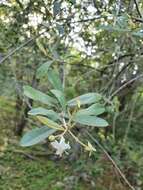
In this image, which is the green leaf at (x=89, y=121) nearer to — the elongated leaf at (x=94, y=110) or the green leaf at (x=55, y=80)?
the elongated leaf at (x=94, y=110)

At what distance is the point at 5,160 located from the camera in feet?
8.13

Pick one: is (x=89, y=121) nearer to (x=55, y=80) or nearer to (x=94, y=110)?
(x=94, y=110)

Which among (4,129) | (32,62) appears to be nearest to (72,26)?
(32,62)

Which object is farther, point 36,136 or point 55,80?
point 55,80

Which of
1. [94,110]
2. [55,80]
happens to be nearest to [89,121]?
[94,110]

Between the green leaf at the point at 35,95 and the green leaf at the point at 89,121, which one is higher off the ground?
the green leaf at the point at 35,95

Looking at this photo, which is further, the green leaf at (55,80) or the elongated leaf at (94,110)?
the green leaf at (55,80)

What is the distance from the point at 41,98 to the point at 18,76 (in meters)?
1.66

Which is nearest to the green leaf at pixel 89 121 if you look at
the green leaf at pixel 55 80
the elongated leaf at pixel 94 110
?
the elongated leaf at pixel 94 110

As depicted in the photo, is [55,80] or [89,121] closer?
[89,121]

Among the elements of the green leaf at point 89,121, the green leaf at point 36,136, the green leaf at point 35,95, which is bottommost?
the green leaf at point 36,136

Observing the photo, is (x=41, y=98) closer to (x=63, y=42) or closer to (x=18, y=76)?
(x=63, y=42)

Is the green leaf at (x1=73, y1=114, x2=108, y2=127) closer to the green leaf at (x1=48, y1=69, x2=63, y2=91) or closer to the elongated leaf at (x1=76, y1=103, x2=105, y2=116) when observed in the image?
the elongated leaf at (x1=76, y1=103, x2=105, y2=116)

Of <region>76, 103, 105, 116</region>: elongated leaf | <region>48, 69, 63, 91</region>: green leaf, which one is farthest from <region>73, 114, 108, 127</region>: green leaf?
<region>48, 69, 63, 91</region>: green leaf
